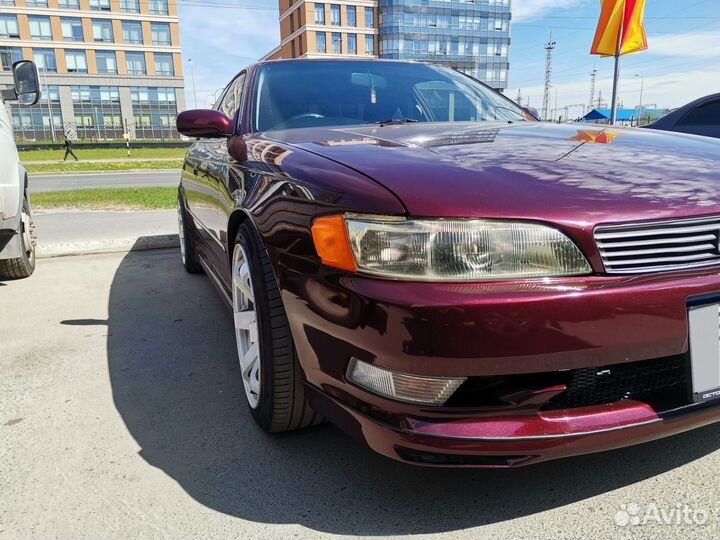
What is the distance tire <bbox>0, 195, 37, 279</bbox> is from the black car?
596cm

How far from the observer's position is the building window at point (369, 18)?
66250mm

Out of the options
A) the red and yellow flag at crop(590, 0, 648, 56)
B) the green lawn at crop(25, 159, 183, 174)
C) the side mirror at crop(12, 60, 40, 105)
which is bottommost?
the green lawn at crop(25, 159, 183, 174)

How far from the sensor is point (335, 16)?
64750mm

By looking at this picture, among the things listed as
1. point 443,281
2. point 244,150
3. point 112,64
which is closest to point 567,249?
point 443,281

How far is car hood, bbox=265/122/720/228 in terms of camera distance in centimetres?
143

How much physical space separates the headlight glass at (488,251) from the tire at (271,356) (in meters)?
0.59

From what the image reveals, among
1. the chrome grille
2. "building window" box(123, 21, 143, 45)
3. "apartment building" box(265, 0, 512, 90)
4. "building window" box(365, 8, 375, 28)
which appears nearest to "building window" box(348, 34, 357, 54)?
"apartment building" box(265, 0, 512, 90)

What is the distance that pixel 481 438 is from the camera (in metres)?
1.42

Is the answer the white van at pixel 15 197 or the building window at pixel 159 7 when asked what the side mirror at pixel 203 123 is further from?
the building window at pixel 159 7

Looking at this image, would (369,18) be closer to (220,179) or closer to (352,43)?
(352,43)

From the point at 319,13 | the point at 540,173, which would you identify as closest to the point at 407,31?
the point at 319,13

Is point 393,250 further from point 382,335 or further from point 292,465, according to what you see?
point 292,465

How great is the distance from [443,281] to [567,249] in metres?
0.33

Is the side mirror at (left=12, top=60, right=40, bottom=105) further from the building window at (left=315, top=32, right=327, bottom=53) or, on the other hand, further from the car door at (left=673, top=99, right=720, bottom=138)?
the building window at (left=315, top=32, right=327, bottom=53)
